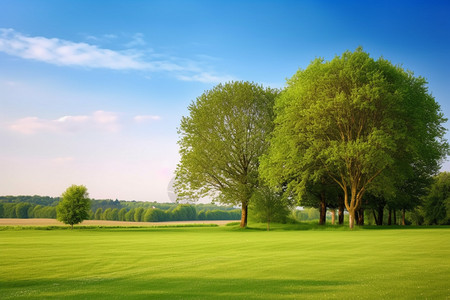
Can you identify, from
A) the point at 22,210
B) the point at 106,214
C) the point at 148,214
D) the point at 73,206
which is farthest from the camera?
the point at 106,214

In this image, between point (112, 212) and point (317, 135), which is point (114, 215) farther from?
point (317, 135)

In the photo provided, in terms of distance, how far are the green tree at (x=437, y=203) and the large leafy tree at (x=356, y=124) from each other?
37.3m

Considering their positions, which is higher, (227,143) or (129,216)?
(227,143)

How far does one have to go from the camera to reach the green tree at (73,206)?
70250mm

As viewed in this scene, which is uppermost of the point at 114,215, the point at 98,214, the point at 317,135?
the point at 317,135

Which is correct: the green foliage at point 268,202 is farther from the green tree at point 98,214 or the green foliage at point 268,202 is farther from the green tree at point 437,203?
the green tree at point 98,214

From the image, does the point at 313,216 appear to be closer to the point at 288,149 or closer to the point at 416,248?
the point at 288,149

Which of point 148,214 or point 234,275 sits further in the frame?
point 148,214

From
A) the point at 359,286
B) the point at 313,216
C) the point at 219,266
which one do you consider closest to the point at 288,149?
the point at 219,266

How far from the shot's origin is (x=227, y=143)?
5994cm

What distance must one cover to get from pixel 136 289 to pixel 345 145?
3840 centimetres

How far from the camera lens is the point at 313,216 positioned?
184625mm

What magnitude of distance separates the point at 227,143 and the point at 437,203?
177 feet

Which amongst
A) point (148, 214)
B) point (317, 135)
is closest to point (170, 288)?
point (317, 135)
